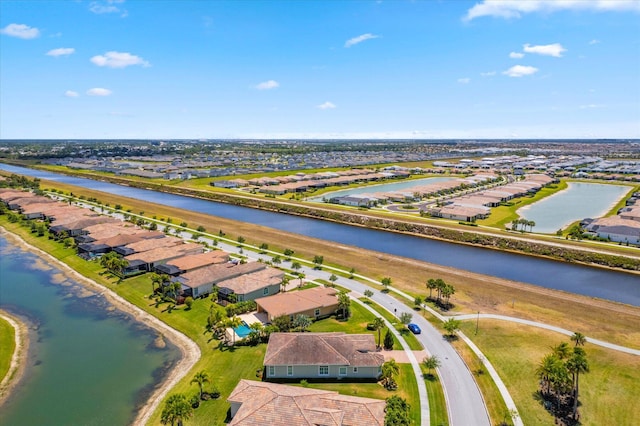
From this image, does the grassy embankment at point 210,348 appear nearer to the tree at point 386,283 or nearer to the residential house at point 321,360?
the residential house at point 321,360

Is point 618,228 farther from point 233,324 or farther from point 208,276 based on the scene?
point 233,324

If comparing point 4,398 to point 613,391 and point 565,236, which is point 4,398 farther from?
point 565,236

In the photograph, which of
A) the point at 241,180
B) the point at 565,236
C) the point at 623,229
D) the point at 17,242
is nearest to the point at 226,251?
the point at 17,242

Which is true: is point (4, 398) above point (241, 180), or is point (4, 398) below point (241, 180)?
below

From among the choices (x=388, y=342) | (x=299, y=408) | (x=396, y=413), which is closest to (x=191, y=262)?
(x=388, y=342)

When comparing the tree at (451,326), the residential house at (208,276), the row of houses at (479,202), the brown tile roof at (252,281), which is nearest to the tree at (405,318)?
the tree at (451,326)
